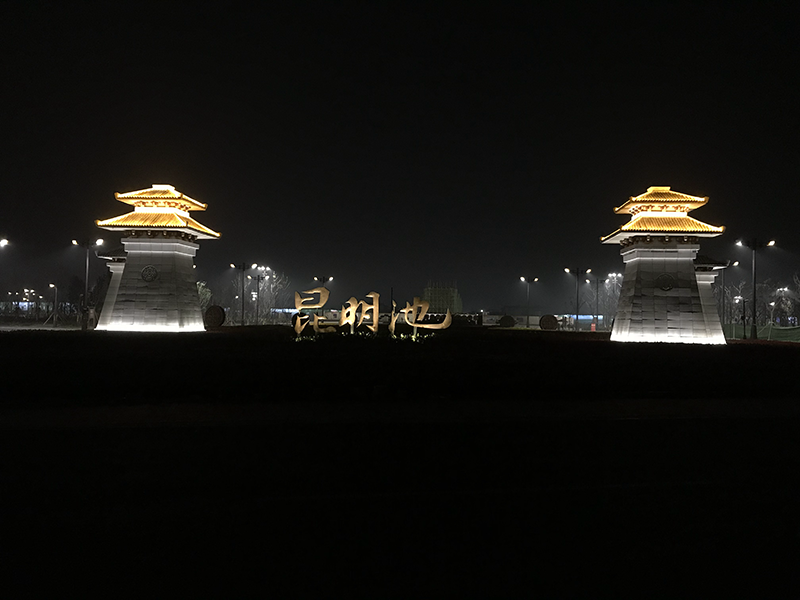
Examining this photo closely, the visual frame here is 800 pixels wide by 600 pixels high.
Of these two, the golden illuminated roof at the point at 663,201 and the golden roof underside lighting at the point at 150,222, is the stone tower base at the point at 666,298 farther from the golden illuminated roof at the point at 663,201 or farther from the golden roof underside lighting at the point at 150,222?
the golden roof underside lighting at the point at 150,222

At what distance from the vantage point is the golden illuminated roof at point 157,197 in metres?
28.4

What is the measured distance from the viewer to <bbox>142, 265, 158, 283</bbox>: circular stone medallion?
92.8 feet

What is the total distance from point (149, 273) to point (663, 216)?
28.5m

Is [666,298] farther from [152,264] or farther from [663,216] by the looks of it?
[152,264]

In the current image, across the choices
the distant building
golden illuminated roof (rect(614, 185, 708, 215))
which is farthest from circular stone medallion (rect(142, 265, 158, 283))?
the distant building

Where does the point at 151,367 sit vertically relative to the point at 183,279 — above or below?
below

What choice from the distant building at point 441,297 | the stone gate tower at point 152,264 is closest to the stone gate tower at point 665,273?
the stone gate tower at point 152,264

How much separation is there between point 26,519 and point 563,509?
5.18 m

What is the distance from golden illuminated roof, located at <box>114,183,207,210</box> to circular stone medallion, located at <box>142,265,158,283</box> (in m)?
3.75

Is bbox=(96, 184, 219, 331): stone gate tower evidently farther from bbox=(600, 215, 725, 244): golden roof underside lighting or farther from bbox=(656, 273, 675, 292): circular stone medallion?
bbox=(656, 273, 675, 292): circular stone medallion

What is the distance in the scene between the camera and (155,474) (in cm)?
616

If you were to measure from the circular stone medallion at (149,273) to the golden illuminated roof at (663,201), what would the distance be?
26481 mm

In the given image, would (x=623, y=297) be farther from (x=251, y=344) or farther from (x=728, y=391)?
(x=251, y=344)

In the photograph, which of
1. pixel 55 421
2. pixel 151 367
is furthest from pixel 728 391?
pixel 55 421
